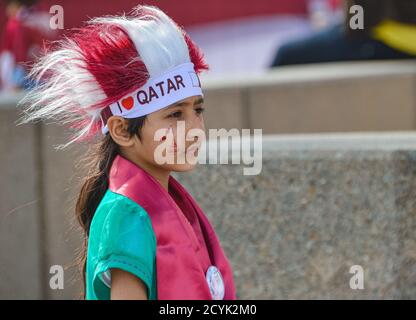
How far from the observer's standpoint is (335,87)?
7508 millimetres

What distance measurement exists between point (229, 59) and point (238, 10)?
4.85ft

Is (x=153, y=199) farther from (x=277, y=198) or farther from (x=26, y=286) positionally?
(x=26, y=286)

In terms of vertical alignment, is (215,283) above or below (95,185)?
below

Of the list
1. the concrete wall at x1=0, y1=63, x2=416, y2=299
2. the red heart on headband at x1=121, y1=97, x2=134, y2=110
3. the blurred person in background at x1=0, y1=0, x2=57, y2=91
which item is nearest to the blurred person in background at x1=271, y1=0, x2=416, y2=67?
the blurred person in background at x1=0, y1=0, x2=57, y2=91

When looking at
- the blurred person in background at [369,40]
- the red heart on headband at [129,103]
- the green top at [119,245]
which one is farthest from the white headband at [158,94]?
the blurred person in background at [369,40]

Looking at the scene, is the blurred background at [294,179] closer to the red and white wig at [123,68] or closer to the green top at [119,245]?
the red and white wig at [123,68]

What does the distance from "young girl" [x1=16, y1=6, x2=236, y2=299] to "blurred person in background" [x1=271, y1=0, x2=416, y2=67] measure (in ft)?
18.4

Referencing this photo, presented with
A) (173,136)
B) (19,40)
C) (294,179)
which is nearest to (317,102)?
(19,40)

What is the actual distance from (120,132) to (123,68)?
0.63 feet

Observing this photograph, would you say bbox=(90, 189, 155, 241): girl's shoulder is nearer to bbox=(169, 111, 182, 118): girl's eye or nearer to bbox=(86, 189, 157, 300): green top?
bbox=(86, 189, 157, 300): green top

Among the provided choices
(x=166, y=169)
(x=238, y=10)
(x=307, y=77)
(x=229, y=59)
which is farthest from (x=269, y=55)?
(x=166, y=169)

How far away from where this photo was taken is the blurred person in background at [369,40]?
893 cm

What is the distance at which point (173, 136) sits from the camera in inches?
108

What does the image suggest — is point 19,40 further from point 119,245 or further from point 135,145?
point 119,245
